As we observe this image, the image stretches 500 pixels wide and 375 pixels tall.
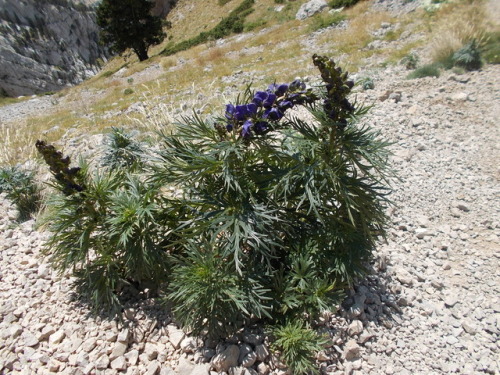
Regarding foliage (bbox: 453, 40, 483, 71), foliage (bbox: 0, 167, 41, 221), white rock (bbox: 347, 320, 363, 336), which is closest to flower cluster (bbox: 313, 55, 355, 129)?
white rock (bbox: 347, 320, 363, 336)

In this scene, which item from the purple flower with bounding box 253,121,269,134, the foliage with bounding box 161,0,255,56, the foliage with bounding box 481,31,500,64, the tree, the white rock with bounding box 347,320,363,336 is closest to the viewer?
the purple flower with bounding box 253,121,269,134

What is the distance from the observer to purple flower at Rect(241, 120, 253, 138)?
2074 millimetres

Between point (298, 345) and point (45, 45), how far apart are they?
54.1 meters

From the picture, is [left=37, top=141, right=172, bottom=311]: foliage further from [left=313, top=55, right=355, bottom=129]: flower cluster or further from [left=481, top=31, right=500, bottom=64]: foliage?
[left=481, top=31, right=500, bottom=64]: foliage

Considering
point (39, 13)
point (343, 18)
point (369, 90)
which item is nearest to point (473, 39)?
point (369, 90)

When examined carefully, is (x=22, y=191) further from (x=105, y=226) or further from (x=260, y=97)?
(x=260, y=97)

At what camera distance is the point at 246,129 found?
2.07 metres

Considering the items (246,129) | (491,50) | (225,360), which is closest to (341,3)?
(491,50)

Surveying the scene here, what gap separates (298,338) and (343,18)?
67.8ft

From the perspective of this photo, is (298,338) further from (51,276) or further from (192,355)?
(51,276)

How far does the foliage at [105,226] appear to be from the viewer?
2.42m

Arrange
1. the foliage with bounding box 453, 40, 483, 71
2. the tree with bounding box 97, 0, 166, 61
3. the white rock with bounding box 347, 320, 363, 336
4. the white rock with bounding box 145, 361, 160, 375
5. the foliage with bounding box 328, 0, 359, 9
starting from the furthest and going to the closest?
1. the tree with bounding box 97, 0, 166, 61
2. the foliage with bounding box 328, 0, 359, 9
3. the foliage with bounding box 453, 40, 483, 71
4. the white rock with bounding box 347, 320, 363, 336
5. the white rock with bounding box 145, 361, 160, 375

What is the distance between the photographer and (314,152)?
2.32 m

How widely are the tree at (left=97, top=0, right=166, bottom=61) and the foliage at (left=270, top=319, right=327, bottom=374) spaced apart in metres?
35.0
